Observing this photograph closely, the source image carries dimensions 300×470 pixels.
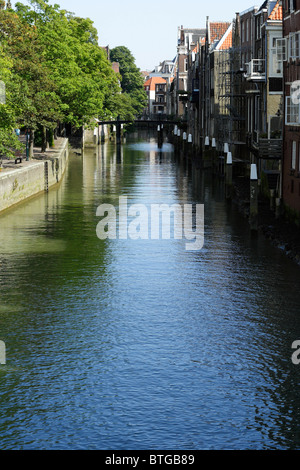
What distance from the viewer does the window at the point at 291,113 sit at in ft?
146

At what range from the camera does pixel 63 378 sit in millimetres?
21672

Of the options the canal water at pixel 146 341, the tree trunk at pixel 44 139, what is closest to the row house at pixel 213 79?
the tree trunk at pixel 44 139

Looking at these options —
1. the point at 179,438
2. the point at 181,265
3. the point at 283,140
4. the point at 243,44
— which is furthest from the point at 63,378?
the point at 243,44

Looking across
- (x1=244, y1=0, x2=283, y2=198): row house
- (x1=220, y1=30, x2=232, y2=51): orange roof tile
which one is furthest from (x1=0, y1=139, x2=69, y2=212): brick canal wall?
A: (x1=220, y1=30, x2=232, y2=51): orange roof tile

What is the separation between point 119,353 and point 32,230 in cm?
2262

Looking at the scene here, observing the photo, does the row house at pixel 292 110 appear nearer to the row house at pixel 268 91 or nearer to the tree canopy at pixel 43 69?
the row house at pixel 268 91

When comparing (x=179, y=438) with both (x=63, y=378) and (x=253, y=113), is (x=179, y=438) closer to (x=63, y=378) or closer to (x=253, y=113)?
(x=63, y=378)

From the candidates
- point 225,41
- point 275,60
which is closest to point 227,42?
point 225,41

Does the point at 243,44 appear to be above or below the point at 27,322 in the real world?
above

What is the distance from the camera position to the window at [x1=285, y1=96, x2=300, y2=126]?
44.5 m

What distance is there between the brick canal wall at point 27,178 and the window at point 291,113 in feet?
56.7

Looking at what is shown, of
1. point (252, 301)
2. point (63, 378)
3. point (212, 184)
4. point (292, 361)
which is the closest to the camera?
point (63, 378)

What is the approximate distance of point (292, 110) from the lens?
46.0 m

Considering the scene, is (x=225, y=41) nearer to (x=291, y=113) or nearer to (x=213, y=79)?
(x=213, y=79)
